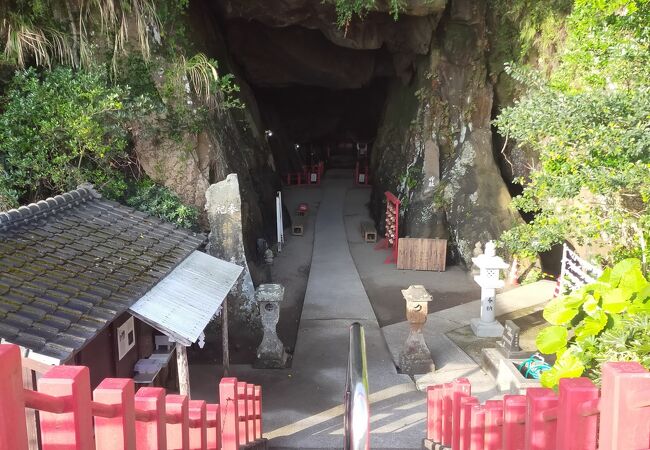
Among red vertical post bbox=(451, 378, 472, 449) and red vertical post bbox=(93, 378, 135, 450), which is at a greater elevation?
red vertical post bbox=(93, 378, 135, 450)

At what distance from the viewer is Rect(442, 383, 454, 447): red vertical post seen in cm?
599

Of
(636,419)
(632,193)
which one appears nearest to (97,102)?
(632,193)

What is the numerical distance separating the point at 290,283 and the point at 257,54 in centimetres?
1279

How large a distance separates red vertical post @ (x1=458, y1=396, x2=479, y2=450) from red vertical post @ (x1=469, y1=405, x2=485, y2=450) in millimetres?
242

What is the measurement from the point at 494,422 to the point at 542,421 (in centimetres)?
163

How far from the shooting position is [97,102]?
32.8ft

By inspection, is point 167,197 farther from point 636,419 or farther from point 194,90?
point 636,419

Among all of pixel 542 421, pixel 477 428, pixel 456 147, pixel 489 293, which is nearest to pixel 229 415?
pixel 477 428

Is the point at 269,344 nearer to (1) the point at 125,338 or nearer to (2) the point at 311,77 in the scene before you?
(1) the point at 125,338

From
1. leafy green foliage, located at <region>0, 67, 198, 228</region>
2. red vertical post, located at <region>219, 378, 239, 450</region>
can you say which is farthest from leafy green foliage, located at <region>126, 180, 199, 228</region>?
red vertical post, located at <region>219, 378, 239, 450</region>

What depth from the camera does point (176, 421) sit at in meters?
3.26

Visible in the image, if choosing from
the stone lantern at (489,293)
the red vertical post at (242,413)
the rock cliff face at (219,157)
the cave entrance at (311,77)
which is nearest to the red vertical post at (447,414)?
the red vertical post at (242,413)

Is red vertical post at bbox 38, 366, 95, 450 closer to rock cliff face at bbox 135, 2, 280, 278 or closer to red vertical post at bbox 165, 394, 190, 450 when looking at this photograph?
red vertical post at bbox 165, 394, 190, 450

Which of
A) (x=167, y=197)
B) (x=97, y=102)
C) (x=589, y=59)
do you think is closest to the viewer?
(x=589, y=59)
